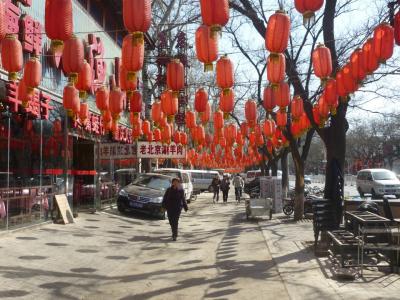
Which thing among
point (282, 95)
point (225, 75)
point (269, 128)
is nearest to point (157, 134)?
point (269, 128)

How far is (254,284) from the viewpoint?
8.67 meters

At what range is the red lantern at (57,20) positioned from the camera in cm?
837

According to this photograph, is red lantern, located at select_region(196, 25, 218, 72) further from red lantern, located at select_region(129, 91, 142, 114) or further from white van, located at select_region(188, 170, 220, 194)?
white van, located at select_region(188, 170, 220, 194)

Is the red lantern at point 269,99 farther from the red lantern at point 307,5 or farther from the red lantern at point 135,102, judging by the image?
the red lantern at point 307,5

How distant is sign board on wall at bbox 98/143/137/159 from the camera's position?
76.5ft

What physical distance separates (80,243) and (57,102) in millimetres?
5720

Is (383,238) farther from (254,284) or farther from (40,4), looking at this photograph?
(40,4)

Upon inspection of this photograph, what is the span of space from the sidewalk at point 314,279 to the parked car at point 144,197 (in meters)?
7.28

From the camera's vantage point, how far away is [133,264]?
10.9m

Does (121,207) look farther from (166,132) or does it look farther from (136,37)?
(136,37)

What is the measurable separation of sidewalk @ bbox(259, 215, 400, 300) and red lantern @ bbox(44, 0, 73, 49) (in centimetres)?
552

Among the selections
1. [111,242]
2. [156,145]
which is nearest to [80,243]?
[111,242]

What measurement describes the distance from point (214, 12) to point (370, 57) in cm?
412

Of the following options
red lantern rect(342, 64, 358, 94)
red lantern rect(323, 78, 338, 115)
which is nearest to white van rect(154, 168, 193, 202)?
red lantern rect(323, 78, 338, 115)
